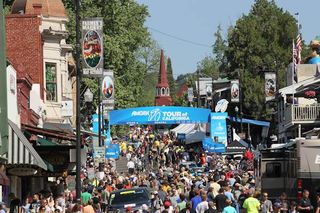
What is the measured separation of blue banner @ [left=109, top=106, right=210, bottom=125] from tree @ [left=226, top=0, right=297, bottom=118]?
20.0 m

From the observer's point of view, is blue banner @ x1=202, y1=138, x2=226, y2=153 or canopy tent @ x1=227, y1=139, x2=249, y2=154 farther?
canopy tent @ x1=227, y1=139, x2=249, y2=154

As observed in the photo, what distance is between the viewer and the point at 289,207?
32500 mm

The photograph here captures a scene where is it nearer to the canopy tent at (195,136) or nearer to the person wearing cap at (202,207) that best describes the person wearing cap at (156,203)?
the person wearing cap at (202,207)

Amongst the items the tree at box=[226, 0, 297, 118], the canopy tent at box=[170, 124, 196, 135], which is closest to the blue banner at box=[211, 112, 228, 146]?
the canopy tent at box=[170, 124, 196, 135]

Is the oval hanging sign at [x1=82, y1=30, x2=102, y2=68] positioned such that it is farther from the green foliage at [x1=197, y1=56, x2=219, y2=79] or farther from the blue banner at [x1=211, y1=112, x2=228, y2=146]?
the green foliage at [x1=197, y1=56, x2=219, y2=79]

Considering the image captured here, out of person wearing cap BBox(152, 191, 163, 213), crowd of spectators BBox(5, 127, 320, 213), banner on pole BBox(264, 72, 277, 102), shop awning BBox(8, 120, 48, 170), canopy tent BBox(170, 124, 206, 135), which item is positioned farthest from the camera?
canopy tent BBox(170, 124, 206, 135)

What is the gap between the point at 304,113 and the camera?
67875 millimetres

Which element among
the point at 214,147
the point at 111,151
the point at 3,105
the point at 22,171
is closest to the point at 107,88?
the point at 111,151

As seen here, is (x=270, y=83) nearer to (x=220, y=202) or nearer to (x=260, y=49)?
(x=260, y=49)

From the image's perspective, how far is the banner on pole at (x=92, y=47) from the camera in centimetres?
3594

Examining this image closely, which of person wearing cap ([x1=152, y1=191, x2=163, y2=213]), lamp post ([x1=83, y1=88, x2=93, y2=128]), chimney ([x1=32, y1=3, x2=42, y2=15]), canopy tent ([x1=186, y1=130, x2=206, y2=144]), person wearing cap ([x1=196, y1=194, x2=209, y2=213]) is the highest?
chimney ([x1=32, y1=3, x2=42, y2=15])

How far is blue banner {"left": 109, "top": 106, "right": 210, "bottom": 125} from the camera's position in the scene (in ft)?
233

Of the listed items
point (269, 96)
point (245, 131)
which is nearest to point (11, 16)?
point (269, 96)

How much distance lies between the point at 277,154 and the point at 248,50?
55.7 meters
